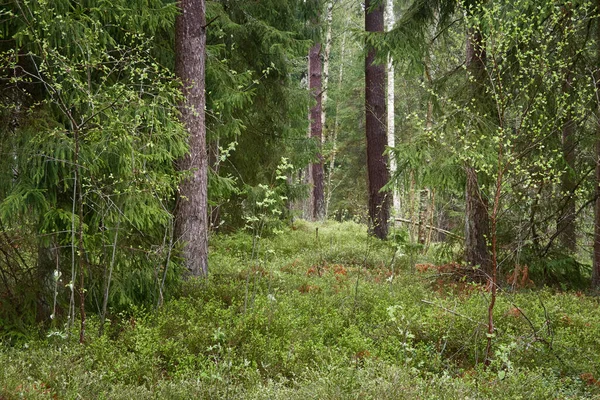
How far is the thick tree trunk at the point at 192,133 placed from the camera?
24.3 ft

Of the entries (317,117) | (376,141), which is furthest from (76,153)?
(317,117)

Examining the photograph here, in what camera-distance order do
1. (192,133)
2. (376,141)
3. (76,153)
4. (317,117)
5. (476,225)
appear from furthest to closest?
1. (317,117)
2. (376,141)
3. (476,225)
4. (192,133)
5. (76,153)

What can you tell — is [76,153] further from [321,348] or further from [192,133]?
[321,348]

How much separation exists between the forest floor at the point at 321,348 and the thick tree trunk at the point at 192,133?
62cm

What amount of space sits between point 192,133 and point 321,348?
3.79m

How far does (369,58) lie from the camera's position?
13.6m

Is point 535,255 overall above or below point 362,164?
below

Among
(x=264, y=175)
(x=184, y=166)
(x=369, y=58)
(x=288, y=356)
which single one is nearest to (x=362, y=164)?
(x=369, y=58)

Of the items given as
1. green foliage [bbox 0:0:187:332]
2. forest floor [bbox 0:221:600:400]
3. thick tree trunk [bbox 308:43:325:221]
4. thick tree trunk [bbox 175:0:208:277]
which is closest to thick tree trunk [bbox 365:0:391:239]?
thick tree trunk [bbox 308:43:325:221]

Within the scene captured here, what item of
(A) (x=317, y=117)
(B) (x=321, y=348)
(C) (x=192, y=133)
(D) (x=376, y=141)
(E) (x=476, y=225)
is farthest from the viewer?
(A) (x=317, y=117)

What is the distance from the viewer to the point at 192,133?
24.6 feet

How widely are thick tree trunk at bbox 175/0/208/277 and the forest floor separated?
0.62 m

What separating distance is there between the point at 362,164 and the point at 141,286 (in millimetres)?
20012

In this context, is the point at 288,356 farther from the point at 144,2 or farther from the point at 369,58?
the point at 369,58
